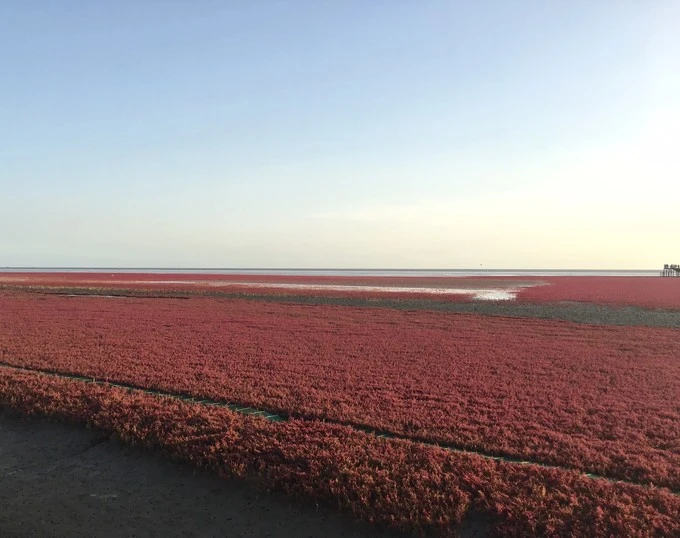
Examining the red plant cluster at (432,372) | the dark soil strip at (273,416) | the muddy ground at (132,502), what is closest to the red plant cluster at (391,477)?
the muddy ground at (132,502)

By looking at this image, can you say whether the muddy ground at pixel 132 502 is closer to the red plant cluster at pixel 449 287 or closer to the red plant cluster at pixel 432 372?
the red plant cluster at pixel 432 372

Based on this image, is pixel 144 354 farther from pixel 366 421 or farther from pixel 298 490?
pixel 298 490

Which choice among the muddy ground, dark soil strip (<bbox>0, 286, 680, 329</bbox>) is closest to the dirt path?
the muddy ground

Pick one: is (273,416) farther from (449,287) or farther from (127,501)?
(449,287)

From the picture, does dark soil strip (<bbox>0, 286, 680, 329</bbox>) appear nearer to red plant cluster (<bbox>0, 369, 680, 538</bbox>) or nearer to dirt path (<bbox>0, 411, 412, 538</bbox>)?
red plant cluster (<bbox>0, 369, 680, 538</bbox>)

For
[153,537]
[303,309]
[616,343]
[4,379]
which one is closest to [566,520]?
[153,537]

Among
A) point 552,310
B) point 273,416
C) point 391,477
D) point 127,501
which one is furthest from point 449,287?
point 127,501
